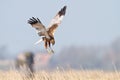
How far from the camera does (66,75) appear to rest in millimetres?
8750

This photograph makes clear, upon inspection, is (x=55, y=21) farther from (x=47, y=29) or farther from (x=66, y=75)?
(x=66, y=75)

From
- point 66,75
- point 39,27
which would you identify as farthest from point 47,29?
point 66,75

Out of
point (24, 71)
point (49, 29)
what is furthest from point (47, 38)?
point (24, 71)

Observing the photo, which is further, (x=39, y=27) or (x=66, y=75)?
(x=66, y=75)

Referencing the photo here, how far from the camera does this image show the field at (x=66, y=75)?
28.4 ft

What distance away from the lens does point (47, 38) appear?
7.38 meters

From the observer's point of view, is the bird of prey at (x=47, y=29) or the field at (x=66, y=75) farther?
the field at (x=66, y=75)

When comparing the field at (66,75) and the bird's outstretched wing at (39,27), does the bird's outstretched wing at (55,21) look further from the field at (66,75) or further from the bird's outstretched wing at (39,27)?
the field at (66,75)

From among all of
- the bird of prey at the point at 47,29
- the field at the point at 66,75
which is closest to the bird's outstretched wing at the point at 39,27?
the bird of prey at the point at 47,29

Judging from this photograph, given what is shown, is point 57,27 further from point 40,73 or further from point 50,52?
point 40,73

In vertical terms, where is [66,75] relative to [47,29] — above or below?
below

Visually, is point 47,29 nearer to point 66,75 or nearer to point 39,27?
point 39,27

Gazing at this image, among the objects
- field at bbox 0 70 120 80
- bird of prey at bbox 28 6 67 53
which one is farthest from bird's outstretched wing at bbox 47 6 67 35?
field at bbox 0 70 120 80

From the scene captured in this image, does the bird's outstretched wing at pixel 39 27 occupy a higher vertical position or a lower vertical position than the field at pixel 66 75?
higher
